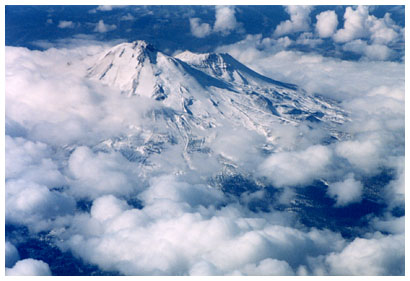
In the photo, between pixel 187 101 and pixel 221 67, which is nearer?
pixel 187 101

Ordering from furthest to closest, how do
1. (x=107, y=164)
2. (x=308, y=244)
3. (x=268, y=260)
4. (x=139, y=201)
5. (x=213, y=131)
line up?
(x=213, y=131) → (x=107, y=164) → (x=139, y=201) → (x=308, y=244) → (x=268, y=260)

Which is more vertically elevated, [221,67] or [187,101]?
[221,67]

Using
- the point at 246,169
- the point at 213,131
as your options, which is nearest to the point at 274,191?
the point at 246,169

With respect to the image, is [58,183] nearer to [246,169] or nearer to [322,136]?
[246,169]

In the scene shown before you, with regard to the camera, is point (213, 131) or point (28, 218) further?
point (213, 131)

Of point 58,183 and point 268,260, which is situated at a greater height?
point 268,260

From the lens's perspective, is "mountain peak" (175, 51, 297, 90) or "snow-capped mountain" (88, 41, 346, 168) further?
"mountain peak" (175, 51, 297, 90)

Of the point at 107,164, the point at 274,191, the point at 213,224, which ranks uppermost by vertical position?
the point at 213,224

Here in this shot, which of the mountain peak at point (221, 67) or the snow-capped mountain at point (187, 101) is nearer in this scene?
the snow-capped mountain at point (187, 101)
